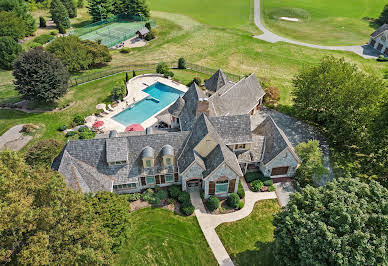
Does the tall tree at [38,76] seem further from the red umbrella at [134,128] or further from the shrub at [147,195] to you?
the shrub at [147,195]

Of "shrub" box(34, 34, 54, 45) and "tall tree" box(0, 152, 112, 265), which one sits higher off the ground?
"tall tree" box(0, 152, 112, 265)

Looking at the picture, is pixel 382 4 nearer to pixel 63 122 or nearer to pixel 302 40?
pixel 302 40

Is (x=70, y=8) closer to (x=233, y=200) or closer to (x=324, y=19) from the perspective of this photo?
(x=324, y=19)

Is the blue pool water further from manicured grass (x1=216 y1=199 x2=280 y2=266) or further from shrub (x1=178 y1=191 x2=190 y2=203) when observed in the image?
manicured grass (x1=216 y1=199 x2=280 y2=266)

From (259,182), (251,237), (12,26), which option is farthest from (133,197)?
(12,26)

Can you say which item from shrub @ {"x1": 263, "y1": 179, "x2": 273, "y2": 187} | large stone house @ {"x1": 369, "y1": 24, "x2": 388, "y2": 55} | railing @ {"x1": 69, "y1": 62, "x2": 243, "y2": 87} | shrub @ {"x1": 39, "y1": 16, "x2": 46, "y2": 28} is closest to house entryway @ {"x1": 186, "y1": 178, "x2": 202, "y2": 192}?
shrub @ {"x1": 263, "y1": 179, "x2": 273, "y2": 187}
